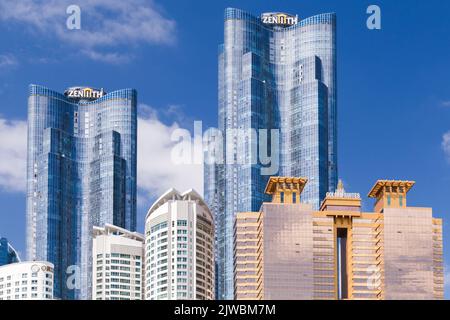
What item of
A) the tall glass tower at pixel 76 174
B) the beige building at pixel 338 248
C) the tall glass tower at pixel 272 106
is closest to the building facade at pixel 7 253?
the tall glass tower at pixel 76 174

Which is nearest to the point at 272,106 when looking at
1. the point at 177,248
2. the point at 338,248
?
the point at 338,248

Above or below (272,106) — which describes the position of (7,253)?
below

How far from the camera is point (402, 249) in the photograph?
127 meters

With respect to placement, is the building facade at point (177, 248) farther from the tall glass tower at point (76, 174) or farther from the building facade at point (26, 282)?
the tall glass tower at point (76, 174)

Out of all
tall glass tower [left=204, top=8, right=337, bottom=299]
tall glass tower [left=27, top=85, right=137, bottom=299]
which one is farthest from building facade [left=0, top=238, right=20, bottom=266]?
tall glass tower [left=204, top=8, right=337, bottom=299]

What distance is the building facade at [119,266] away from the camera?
12431 centimetres

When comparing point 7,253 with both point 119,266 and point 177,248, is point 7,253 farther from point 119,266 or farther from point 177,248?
point 177,248

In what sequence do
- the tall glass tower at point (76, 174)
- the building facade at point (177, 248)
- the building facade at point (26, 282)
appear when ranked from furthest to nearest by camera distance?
the tall glass tower at point (76, 174)
the building facade at point (26, 282)
the building facade at point (177, 248)

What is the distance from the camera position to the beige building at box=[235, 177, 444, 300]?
124m

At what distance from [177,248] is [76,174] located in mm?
48583

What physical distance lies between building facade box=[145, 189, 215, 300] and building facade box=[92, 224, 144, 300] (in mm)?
4919

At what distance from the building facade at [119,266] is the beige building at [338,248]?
427 inches

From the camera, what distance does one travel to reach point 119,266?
12850 centimetres
